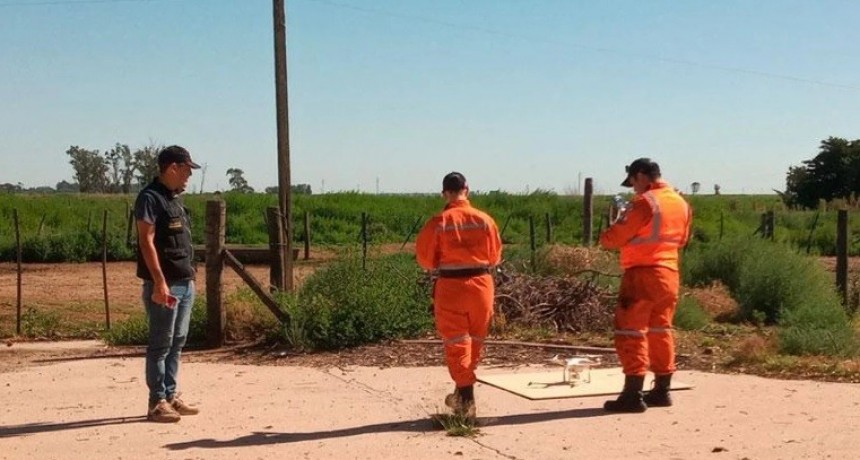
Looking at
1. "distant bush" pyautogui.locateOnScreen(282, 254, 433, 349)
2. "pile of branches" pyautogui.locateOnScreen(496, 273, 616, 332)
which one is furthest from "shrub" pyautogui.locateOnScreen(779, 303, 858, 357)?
"distant bush" pyautogui.locateOnScreen(282, 254, 433, 349)

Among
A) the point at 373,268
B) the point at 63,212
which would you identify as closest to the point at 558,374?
the point at 373,268

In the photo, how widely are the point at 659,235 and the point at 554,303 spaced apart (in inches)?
204

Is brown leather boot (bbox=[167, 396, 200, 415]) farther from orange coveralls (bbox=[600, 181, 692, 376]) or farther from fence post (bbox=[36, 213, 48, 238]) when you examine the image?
fence post (bbox=[36, 213, 48, 238])

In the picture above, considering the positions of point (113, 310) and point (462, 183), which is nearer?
point (462, 183)

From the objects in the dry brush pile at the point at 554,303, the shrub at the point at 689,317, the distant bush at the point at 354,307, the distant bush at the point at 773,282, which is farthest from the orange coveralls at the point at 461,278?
the shrub at the point at 689,317

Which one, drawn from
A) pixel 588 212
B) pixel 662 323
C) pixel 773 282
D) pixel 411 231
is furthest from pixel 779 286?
pixel 411 231

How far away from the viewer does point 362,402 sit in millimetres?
8633

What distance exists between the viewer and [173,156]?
7.71 meters

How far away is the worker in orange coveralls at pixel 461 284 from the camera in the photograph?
7.62m

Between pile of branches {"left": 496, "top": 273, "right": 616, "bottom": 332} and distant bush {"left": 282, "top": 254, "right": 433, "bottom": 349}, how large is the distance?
40.8 inches

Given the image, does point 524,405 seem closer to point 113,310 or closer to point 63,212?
point 113,310

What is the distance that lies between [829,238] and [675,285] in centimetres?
2699

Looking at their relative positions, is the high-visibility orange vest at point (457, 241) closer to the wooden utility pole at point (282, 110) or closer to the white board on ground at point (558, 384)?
the white board on ground at point (558, 384)

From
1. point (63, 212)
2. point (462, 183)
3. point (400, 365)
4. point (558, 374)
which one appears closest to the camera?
point (462, 183)
